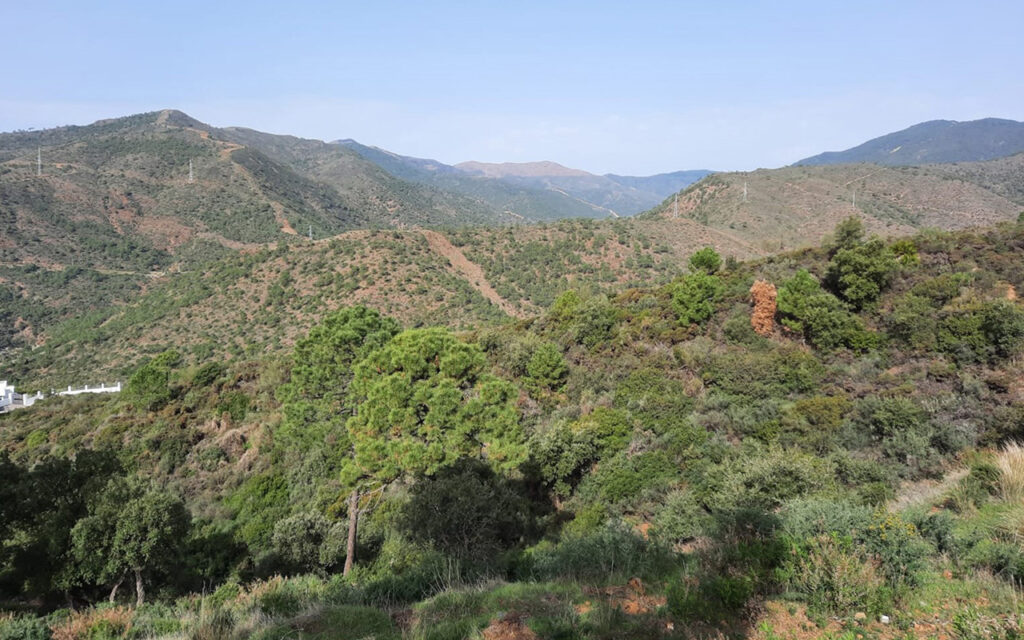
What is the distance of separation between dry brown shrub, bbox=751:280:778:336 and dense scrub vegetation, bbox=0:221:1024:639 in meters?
0.48

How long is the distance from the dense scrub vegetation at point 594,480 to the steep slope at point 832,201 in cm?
4264

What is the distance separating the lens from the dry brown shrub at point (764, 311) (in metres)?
19.3

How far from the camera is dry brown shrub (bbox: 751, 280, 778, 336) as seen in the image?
19.3 m

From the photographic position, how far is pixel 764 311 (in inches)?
768

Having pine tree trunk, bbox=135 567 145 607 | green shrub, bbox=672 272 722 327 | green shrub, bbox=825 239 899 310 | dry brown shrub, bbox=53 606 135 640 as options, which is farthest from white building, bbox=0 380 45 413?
green shrub, bbox=825 239 899 310

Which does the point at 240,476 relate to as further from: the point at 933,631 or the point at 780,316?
the point at 780,316

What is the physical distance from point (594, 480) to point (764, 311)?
38.0 feet

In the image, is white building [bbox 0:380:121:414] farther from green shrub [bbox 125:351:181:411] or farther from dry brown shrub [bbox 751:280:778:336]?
dry brown shrub [bbox 751:280:778:336]

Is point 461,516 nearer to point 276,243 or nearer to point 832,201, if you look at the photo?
point 276,243

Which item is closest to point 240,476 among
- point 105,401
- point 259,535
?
point 259,535

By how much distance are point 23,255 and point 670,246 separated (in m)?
89.0

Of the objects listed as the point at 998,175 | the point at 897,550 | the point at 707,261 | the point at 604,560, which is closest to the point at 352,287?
the point at 707,261

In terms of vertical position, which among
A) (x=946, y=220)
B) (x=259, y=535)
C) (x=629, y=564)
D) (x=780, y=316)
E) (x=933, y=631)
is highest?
(x=946, y=220)

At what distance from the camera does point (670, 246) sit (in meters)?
54.6
